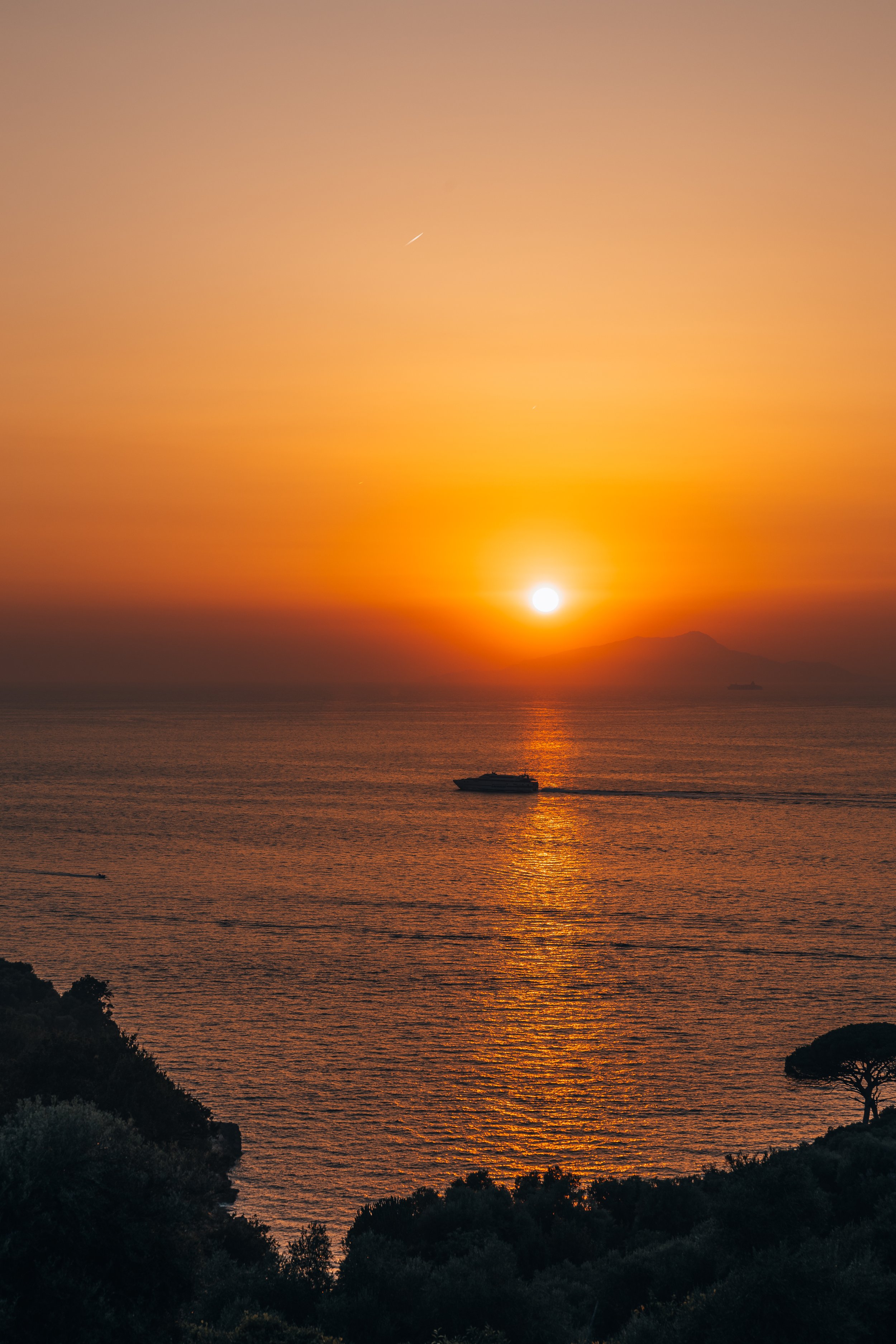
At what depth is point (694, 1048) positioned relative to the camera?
40.1m

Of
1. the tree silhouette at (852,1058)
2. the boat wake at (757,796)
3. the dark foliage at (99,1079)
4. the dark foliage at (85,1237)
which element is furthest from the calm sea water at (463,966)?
the dark foliage at (85,1237)

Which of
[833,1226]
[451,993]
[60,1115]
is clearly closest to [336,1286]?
[60,1115]

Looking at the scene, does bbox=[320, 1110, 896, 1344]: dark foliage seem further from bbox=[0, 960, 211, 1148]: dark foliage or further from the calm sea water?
bbox=[0, 960, 211, 1148]: dark foliage

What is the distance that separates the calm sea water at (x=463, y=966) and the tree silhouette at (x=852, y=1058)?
7.37ft

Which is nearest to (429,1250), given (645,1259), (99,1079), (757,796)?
(645,1259)

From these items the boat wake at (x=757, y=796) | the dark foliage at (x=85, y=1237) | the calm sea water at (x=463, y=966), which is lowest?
the calm sea water at (x=463, y=966)

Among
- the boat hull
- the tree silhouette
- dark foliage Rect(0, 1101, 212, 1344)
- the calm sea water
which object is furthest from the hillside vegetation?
the boat hull

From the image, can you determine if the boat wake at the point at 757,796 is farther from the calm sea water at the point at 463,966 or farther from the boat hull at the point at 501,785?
the calm sea water at the point at 463,966

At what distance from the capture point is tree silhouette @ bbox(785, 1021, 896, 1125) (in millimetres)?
30672

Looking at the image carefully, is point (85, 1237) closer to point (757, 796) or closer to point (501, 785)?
point (757, 796)

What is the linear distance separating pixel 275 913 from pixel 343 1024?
867 inches

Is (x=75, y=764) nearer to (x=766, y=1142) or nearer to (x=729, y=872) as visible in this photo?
(x=729, y=872)

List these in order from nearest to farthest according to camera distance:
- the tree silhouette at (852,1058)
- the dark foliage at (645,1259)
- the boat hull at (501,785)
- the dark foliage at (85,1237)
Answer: the dark foliage at (85,1237), the dark foliage at (645,1259), the tree silhouette at (852,1058), the boat hull at (501,785)

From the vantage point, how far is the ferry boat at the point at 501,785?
138 meters
